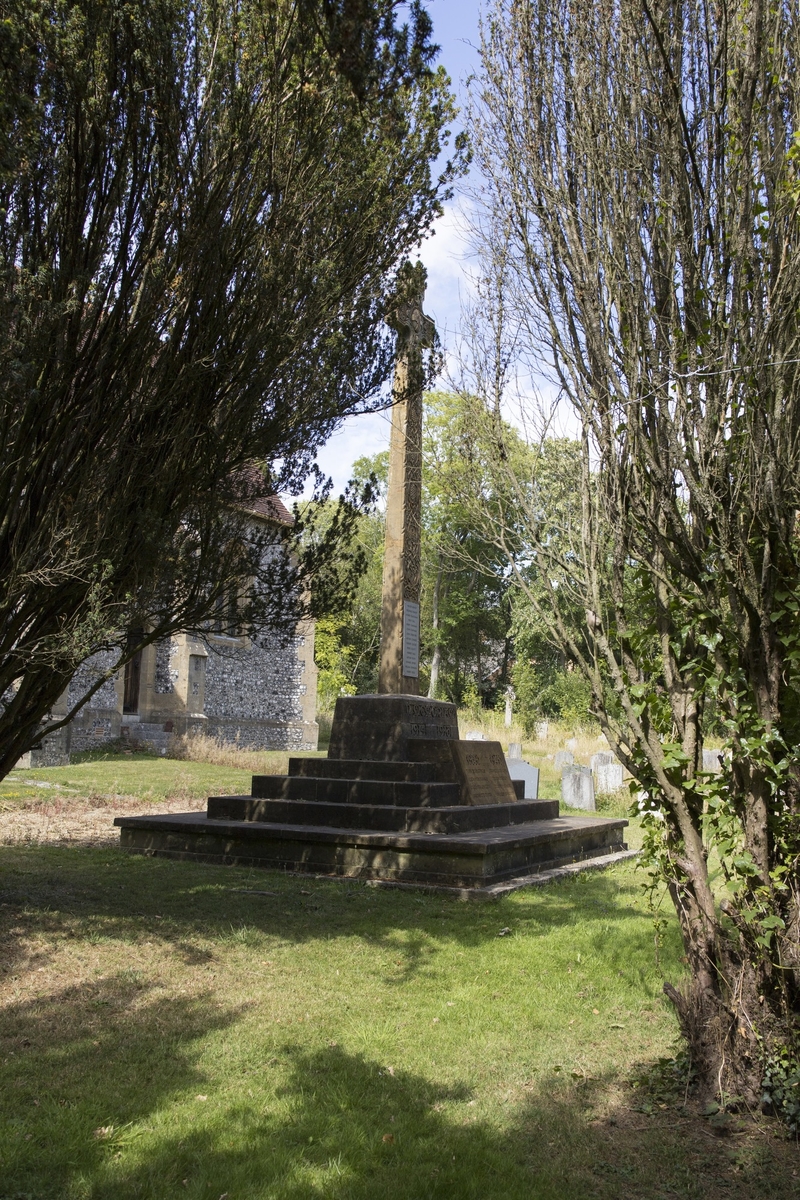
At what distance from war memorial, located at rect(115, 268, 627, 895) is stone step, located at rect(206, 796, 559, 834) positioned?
0.01m

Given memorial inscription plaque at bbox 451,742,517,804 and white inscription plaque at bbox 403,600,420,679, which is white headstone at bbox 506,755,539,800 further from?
white inscription plaque at bbox 403,600,420,679

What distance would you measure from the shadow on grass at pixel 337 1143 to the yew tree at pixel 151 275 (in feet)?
8.66

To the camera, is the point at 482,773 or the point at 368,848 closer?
the point at 368,848

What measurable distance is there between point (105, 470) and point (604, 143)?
343cm

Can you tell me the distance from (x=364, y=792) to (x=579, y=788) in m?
5.88

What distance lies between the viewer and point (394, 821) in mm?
9461

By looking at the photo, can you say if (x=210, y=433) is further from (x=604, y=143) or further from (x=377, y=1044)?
(x=377, y=1044)

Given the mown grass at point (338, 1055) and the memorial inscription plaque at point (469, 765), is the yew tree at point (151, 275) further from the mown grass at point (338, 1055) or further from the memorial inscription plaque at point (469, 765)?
the memorial inscription plaque at point (469, 765)

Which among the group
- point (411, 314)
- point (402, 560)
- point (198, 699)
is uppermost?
point (411, 314)

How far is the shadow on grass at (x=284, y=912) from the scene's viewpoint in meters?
6.46

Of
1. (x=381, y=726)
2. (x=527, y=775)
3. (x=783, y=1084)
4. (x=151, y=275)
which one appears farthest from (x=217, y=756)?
(x=783, y=1084)

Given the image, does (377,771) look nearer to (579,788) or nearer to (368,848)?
(368,848)

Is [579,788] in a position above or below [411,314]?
A: below

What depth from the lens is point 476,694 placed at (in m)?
43.4
